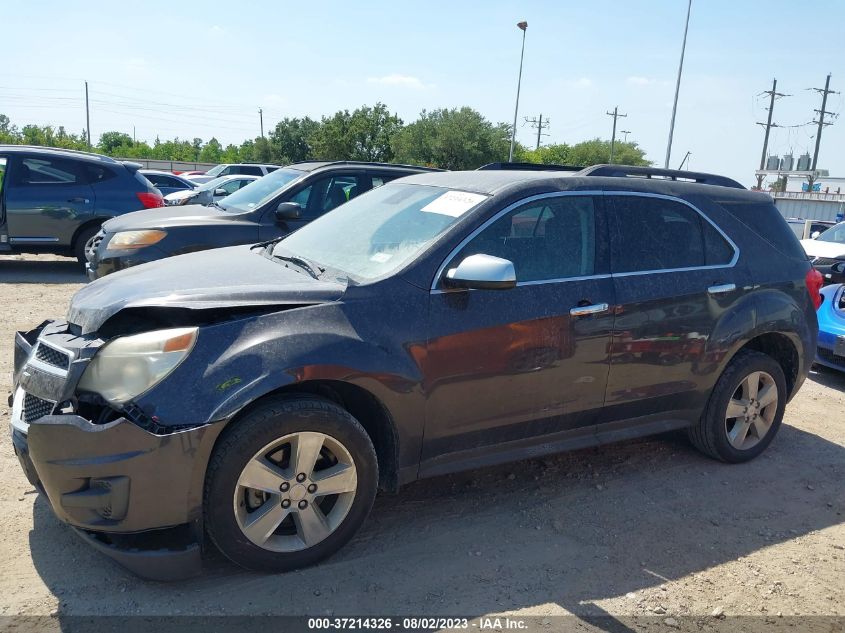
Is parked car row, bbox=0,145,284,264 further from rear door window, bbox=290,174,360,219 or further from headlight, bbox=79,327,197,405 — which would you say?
headlight, bbox=79,327,197,405

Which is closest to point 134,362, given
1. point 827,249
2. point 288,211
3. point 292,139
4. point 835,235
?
point 288,211

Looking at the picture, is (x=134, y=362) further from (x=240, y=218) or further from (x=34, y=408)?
(x=240, y=218)

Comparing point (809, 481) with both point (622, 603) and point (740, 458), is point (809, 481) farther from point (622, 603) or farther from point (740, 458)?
point (622, 603)

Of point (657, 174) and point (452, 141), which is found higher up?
point (452, 141)

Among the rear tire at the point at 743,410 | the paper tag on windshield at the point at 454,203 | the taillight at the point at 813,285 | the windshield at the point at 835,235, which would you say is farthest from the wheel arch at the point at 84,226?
the windshield at the point at 835,235

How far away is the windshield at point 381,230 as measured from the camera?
3.64 m

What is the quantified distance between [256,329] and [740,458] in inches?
135

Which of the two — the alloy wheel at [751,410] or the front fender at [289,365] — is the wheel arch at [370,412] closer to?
the front fender at [289,365]

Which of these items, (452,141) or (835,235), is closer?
(835,235)

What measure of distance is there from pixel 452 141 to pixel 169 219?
47644 millimetres

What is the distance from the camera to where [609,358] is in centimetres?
395

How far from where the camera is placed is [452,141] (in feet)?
175

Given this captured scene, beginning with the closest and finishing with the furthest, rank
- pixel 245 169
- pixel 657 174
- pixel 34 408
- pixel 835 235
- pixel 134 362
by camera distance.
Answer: pixel 134 362
pixel 34 408
pixel 657 174
pixel 835 235
pixel 245 169

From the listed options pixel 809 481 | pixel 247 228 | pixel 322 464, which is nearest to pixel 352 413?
pixel 322 464
